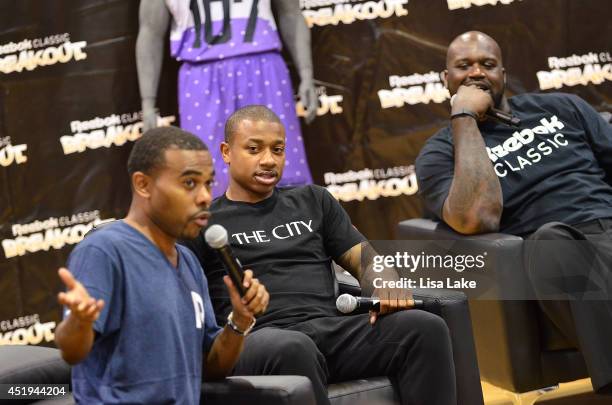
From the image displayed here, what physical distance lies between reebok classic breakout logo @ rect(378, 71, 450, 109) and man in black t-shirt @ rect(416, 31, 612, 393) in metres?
1.02

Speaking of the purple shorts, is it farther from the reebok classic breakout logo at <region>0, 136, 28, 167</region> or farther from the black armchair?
the black armchair

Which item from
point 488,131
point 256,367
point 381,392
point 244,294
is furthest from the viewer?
point 488,131

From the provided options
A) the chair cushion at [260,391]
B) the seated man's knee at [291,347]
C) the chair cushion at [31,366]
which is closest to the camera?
the chair cushion at [260,391]

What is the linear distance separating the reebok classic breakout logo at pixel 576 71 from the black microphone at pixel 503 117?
1.30 m

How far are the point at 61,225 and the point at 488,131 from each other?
2436mm

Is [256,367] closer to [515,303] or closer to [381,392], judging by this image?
[381,392]

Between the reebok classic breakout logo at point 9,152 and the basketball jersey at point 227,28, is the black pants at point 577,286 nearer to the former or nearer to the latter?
the basketball jersey at point 227,28

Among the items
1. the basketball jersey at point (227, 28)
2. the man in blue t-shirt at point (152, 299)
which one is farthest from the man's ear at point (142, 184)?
the basketball jersey at point (227, 28)

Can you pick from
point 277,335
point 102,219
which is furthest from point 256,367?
point 102,219

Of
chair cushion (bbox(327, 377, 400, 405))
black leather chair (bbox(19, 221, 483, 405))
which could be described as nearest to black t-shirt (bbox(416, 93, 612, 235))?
black leather chair (bbox(19, 221, 483, 405))

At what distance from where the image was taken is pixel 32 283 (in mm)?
5004

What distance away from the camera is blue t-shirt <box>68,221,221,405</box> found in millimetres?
1994

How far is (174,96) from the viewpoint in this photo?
16.4 feet

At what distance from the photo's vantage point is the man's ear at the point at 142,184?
2.16 metres
